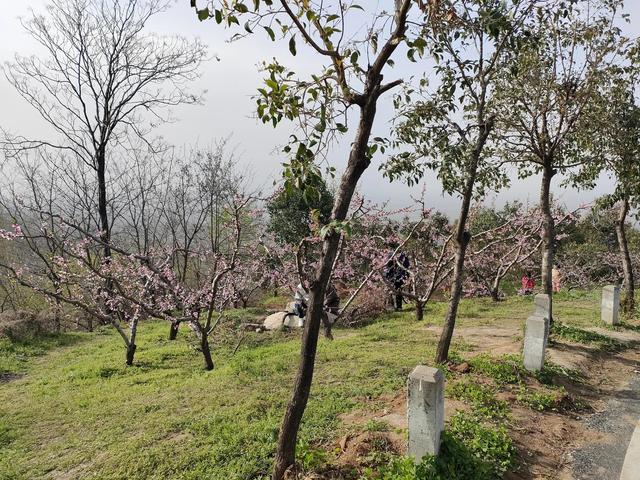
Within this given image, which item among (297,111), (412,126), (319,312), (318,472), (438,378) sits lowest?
(318,472)

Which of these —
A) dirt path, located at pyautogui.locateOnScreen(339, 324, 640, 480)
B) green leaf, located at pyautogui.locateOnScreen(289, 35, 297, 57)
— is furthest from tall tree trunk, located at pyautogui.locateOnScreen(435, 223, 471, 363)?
green leaf, located at pyautogui.locateOnScreen(289, 35, 297, 57)

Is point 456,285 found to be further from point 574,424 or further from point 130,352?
point 130,352

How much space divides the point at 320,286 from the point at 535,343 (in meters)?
4.63

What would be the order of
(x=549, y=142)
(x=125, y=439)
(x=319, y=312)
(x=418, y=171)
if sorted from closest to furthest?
(x=319, y=312) < (x=125, y=439) < (x=418, y=171) < (x=549, y=142)

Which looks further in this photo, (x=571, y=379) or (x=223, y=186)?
(x=223, y=186)

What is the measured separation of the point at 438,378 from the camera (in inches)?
160

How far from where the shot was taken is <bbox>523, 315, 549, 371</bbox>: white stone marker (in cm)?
670

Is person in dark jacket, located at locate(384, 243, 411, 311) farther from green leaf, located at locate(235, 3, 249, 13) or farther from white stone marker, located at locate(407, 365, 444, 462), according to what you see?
green leaf, located at locate(235, 3, 249, 13)

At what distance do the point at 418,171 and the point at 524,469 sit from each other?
13.3ft

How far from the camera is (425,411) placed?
405 cm

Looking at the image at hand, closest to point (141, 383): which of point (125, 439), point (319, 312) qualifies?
point (125, 439)

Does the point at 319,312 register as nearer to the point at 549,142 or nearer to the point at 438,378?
the point at 438,378

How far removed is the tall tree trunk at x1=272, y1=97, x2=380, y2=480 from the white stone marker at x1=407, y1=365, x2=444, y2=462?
1056mm

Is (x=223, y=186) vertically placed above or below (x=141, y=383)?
above
